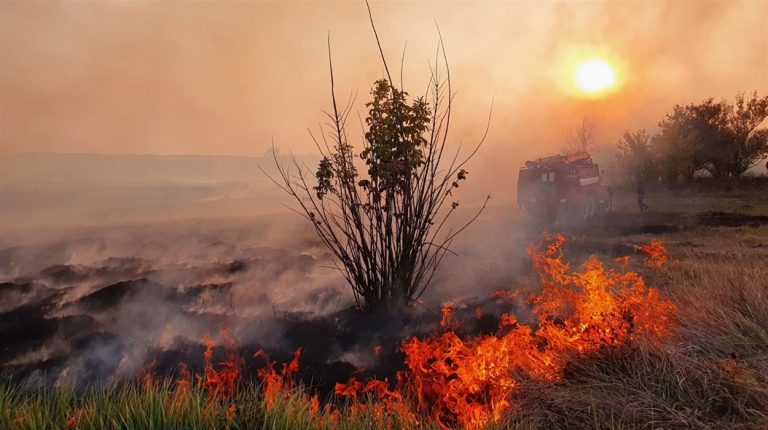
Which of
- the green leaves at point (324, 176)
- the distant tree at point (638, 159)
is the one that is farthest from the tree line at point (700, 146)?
the green leaves at point (324, 176)

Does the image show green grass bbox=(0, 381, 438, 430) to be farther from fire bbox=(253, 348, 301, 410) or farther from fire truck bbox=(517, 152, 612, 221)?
fire truck bbox=(517, 152, 612, 221)

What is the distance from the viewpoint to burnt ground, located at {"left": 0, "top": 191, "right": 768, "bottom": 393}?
5023mm

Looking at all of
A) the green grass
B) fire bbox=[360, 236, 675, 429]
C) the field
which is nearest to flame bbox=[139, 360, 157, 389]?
the field

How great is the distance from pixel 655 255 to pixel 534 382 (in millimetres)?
5292

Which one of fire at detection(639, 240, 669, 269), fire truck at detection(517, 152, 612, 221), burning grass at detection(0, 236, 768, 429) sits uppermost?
fire truck at detection(517, 152, 612, 221)

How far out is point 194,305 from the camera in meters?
6.43

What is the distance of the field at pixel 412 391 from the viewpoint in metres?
3.48

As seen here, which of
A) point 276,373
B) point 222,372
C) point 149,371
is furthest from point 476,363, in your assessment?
point 149,371

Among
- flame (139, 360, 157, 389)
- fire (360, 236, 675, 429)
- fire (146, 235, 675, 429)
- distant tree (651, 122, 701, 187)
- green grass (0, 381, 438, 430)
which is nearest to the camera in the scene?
green grass (0, 381, 438, 430)

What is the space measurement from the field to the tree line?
9.68m

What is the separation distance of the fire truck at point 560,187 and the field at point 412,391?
5.40 meters

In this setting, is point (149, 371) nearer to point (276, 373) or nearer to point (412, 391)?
point (276, 373)

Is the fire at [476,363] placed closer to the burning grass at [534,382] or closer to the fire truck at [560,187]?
the burning grass at [534,382]

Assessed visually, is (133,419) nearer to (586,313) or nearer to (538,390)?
(538,390)
